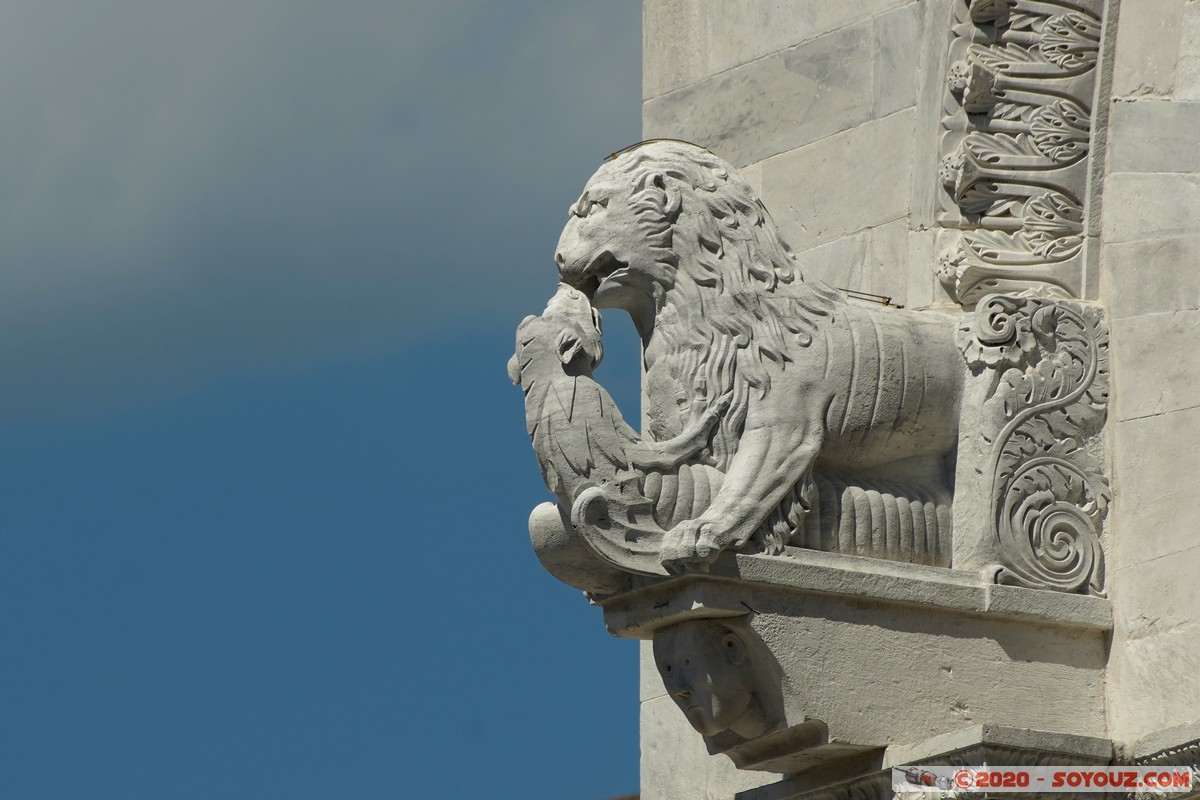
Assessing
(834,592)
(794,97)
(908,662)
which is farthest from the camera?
(794,97)

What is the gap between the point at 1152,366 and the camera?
10.1 meters

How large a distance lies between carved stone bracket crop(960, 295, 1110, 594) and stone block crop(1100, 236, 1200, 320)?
112mm

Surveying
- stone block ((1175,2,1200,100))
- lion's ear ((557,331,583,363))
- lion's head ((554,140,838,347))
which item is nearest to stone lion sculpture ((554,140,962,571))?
lion's head ((554,140,838,347))

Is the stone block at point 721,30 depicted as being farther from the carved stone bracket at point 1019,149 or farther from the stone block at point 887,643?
the stone block at point 887,643

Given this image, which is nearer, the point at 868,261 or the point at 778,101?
the point at 868,261

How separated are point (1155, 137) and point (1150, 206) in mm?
240

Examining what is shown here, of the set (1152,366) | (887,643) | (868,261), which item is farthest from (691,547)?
(868,261)

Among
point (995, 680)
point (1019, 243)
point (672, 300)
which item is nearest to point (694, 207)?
point (672, 300)

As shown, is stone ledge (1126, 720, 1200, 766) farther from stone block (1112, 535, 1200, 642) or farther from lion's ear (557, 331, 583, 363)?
Answer: lion's ear (557, 331, 583, 363)

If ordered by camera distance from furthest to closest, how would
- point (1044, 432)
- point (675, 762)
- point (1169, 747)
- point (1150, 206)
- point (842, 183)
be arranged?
1. point (675, 762)
2. point (842, 183)
3. point (1150, 206)
4. point (1044, 432)
5. point (1169, 747)

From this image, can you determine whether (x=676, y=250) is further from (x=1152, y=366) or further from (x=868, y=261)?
(x=1152, y=366)

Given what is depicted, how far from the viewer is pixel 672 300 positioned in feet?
33.1

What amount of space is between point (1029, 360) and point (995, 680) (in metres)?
1.07

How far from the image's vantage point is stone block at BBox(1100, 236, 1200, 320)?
10.1 m
